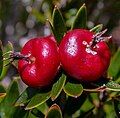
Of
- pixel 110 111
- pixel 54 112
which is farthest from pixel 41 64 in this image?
pixel 110 111

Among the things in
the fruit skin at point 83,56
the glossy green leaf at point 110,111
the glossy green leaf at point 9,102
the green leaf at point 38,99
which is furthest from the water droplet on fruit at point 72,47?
the glossy green leaf at point 110,111

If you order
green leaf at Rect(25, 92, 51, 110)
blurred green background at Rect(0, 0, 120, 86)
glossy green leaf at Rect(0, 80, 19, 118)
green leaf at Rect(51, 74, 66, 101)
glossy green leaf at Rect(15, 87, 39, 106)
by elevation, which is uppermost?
green leaf at Rect(51, 74, 66, 101)

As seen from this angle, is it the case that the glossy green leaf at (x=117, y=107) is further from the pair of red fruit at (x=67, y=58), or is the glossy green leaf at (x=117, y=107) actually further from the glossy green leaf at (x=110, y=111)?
the pair of red fruit at (x=67, y=58)

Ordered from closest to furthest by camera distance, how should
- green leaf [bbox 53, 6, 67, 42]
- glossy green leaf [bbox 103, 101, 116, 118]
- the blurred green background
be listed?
green leaf [bbox 53, 6, 67, 42] < glossy green leaf [bbox 103, 101, 116, 118] < the blurred green background

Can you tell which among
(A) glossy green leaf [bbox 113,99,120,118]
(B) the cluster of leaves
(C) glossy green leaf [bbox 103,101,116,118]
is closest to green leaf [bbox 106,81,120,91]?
(B) the cluster of leaves

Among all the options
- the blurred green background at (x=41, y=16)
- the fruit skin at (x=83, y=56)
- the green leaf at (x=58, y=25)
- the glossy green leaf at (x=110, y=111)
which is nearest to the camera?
the fruit skin at (x=83, y=56)

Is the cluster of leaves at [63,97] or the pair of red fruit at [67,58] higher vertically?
the pair of red fruit at [67,58]

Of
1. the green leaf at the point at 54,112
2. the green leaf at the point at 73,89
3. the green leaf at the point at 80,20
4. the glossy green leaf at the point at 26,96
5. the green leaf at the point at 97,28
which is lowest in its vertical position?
the green leaf at the point at 54,112

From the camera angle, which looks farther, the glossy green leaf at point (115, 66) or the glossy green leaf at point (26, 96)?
the glossy green leaf at point (115, 66)

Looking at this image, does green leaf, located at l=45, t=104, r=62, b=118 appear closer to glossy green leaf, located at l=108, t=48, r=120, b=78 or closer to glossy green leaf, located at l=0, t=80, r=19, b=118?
glossy green leaf, located at l=0, t=80, r=19, b=118
